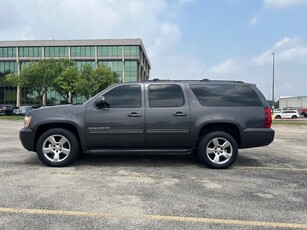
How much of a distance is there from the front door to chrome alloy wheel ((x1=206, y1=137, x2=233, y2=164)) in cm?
146

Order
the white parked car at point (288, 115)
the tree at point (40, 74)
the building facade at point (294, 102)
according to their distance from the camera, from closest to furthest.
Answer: the white parked car at point (288, 115), the tree at point (40, 74), the building facade at point (294, 102)

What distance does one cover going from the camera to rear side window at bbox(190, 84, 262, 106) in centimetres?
A: 628

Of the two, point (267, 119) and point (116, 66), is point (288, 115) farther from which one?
point (267, 119)

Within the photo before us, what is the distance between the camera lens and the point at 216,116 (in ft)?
20.2

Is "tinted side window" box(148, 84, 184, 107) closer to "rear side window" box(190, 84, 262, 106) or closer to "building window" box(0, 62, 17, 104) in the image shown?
"rear side window" box(190, 84, 262, 106)

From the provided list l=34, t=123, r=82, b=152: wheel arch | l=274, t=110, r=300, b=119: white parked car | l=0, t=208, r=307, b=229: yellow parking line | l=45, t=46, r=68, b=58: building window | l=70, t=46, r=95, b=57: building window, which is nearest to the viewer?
l=0, t=208, r=307, b=229: yellow parking line

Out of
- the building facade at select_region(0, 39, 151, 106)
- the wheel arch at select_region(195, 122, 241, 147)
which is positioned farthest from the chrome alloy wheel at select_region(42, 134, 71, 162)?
the building facade at select_region(0, 39, 151, 106)

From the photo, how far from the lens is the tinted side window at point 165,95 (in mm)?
6242

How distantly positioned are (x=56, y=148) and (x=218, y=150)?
3.41 m

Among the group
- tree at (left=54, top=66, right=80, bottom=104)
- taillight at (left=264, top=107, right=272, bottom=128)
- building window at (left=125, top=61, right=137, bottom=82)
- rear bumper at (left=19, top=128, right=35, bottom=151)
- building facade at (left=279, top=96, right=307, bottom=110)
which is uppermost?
building window at (left=125, top=61, right=137, bottom=82)

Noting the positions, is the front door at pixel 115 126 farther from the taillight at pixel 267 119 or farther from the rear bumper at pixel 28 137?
the taillight at pixel 267 119

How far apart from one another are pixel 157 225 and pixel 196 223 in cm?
46

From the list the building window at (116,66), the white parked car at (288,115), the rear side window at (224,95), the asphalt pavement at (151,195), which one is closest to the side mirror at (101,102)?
the asphalt pavement at (151,195)

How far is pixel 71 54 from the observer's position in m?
73.0
